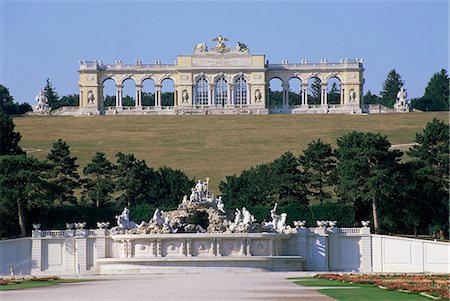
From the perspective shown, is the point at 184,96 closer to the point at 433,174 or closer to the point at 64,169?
the point at 64,169

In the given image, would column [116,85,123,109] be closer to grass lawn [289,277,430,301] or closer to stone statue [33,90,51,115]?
stone statue [33,90,51,115]

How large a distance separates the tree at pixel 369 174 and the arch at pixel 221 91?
52.9 metres

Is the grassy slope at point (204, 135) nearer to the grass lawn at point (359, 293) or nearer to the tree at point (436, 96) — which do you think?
the tree at point (436, 96)

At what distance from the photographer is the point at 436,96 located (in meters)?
136

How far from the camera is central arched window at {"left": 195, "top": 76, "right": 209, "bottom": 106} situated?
11594 cm

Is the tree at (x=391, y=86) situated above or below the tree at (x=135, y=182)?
above

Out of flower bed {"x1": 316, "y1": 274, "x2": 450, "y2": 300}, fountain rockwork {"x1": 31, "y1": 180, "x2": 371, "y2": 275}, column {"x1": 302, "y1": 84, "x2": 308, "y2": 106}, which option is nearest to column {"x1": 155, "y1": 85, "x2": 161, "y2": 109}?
column {"x1": 302, "y1": 84, "x2": 308, "y2": 106}

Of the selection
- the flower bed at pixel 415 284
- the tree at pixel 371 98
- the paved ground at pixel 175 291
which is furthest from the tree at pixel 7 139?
the tree at pixel 371 98

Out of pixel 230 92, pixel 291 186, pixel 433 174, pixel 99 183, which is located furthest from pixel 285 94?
pixel 433 174

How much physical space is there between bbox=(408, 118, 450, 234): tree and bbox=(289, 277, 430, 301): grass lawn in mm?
22301

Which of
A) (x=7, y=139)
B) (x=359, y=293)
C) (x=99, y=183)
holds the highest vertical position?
(x=7, y=139)

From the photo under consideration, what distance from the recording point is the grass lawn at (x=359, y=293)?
105 ft

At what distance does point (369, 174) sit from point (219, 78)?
5517cm

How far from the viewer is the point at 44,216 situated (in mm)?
62062
